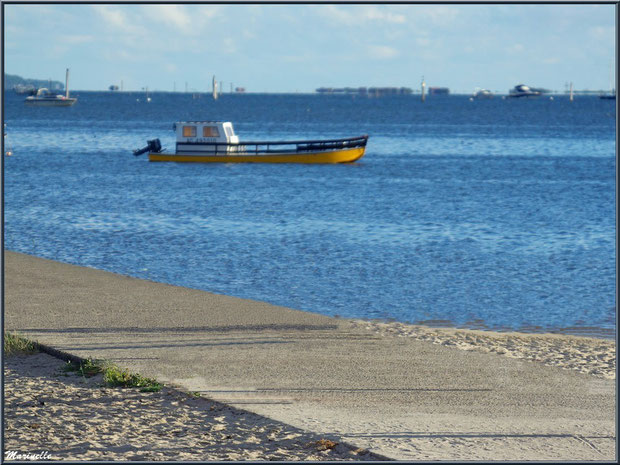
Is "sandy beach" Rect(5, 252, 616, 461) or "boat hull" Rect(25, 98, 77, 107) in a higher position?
"boat hull" Rect(25, 98, 77, 107)

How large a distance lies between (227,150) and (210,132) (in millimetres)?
2111

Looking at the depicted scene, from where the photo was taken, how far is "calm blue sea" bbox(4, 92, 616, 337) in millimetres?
16219

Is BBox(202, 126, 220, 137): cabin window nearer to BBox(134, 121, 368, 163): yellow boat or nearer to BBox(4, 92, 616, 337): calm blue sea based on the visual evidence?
BBox(134, 121, 368, 163): yellow boat

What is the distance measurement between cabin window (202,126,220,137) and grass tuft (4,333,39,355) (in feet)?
139

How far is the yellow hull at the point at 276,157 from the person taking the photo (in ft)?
166

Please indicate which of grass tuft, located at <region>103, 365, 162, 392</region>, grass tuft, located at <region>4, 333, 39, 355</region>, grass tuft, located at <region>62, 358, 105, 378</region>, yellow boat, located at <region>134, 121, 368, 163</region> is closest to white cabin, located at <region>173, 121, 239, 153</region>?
yellow boat, located at <region>134, 121, 368, 163</region>

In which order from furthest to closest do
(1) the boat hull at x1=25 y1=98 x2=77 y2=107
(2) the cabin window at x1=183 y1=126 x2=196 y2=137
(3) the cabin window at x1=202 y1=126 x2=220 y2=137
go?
(1) the boat hull at x1=25 y1=98 x2=77 y2=107
(3) the cabin window at x1=202 y1=126 x2=220 y2=137
(2) the cabin window at x1=183 y1=126 x2=196 y2=137

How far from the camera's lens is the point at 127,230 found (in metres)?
25.8

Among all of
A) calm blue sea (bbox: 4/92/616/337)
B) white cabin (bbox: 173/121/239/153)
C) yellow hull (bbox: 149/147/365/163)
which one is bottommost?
calm blue sea (bbox: 4/92/616/337)

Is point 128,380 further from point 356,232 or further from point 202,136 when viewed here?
point 202,136

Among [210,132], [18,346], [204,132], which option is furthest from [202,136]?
[18,346]

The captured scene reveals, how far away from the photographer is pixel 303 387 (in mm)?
8383

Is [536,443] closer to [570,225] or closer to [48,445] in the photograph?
[48,445]

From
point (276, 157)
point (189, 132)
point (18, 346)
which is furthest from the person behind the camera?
point (276, 157)
